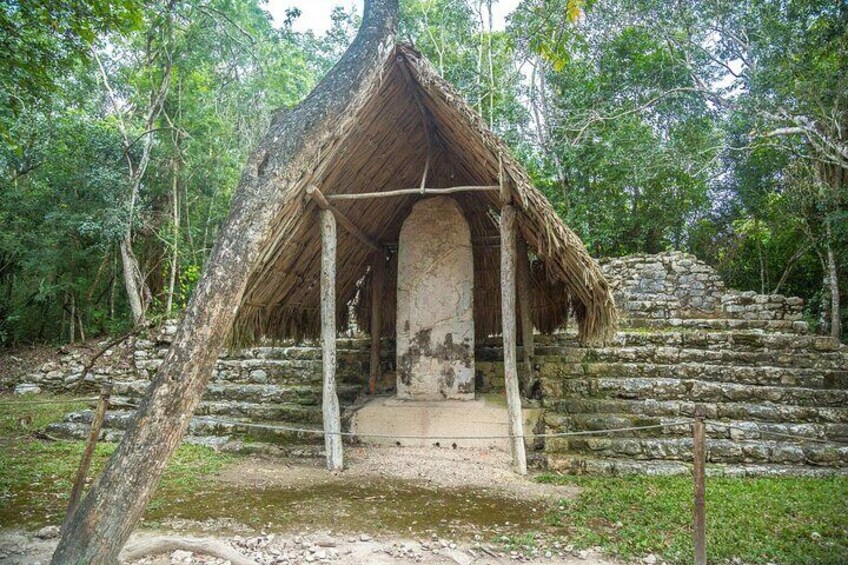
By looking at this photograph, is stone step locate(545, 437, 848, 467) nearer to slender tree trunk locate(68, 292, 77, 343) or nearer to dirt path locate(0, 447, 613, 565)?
dirt path locate(0, 447, 613, 565)

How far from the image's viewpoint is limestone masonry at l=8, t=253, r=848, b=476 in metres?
5.30

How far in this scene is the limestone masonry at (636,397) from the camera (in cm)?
530

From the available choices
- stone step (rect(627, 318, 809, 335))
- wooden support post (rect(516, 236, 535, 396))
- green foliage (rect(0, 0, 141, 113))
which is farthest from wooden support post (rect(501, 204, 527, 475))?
stone step (rect(627, 318, 809, 335))

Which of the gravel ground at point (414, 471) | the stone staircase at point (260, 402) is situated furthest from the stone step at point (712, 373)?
the stone staircase at point (260, 402)

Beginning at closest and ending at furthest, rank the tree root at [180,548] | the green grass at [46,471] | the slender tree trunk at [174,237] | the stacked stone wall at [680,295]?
the tree root at [180,548]
the green grass at [46,471]
the stacked stone wall at [680,295]
the slender tree trunk at [174,237]

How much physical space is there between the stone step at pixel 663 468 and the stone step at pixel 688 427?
0.40 metres

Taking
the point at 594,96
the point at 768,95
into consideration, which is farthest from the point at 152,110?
the point at 768,95

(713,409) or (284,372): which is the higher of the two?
(284,372)

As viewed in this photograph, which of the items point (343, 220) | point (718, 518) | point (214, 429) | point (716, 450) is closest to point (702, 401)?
point (716, 450)

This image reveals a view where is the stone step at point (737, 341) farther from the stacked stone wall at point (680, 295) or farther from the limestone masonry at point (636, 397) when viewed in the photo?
the stacked stone wall at point (680, 295)

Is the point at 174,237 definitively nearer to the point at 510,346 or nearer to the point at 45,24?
the point at 45,24

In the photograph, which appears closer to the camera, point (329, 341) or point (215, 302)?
point (215, 302)

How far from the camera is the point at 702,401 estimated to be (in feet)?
20.0

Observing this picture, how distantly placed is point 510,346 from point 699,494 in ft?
8.43
